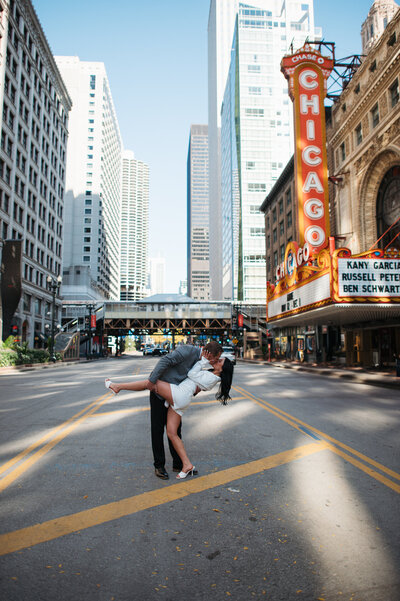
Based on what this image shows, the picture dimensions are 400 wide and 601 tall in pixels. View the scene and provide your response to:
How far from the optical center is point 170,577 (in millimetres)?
2756

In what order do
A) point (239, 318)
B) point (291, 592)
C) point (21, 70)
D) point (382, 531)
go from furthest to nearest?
point (239, 318), point (21, 70), point (382, 531), point (291, 592)

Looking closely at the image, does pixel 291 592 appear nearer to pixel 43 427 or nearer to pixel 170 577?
pixel 170 577

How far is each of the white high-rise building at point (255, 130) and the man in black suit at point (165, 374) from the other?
88390 mm

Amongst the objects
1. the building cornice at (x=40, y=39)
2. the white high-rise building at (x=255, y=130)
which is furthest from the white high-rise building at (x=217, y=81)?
the building cornice at (x=40, y=39)

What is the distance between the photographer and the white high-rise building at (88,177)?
11062cm

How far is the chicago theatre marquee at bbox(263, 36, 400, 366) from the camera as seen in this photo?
2038cm

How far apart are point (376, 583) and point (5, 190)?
48751mm

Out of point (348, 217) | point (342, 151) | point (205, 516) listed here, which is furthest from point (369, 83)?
point (205, 516)

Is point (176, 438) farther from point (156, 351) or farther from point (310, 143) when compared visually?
point (156, 351)

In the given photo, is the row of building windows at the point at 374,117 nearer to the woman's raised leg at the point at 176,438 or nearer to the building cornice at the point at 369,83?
the building cornice at the point at 369,83

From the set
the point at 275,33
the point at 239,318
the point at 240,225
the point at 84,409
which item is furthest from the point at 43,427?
the point at 275,33

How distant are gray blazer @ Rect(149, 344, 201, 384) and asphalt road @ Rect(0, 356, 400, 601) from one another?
3.88ft

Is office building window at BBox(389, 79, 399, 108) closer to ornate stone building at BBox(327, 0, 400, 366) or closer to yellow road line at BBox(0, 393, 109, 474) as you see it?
ornate stone building at BBox(327, 0, 400, 366)

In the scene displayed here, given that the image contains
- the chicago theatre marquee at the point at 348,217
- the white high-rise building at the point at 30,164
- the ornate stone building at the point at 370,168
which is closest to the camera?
the chicago theatre marquee at the point at 348,217
